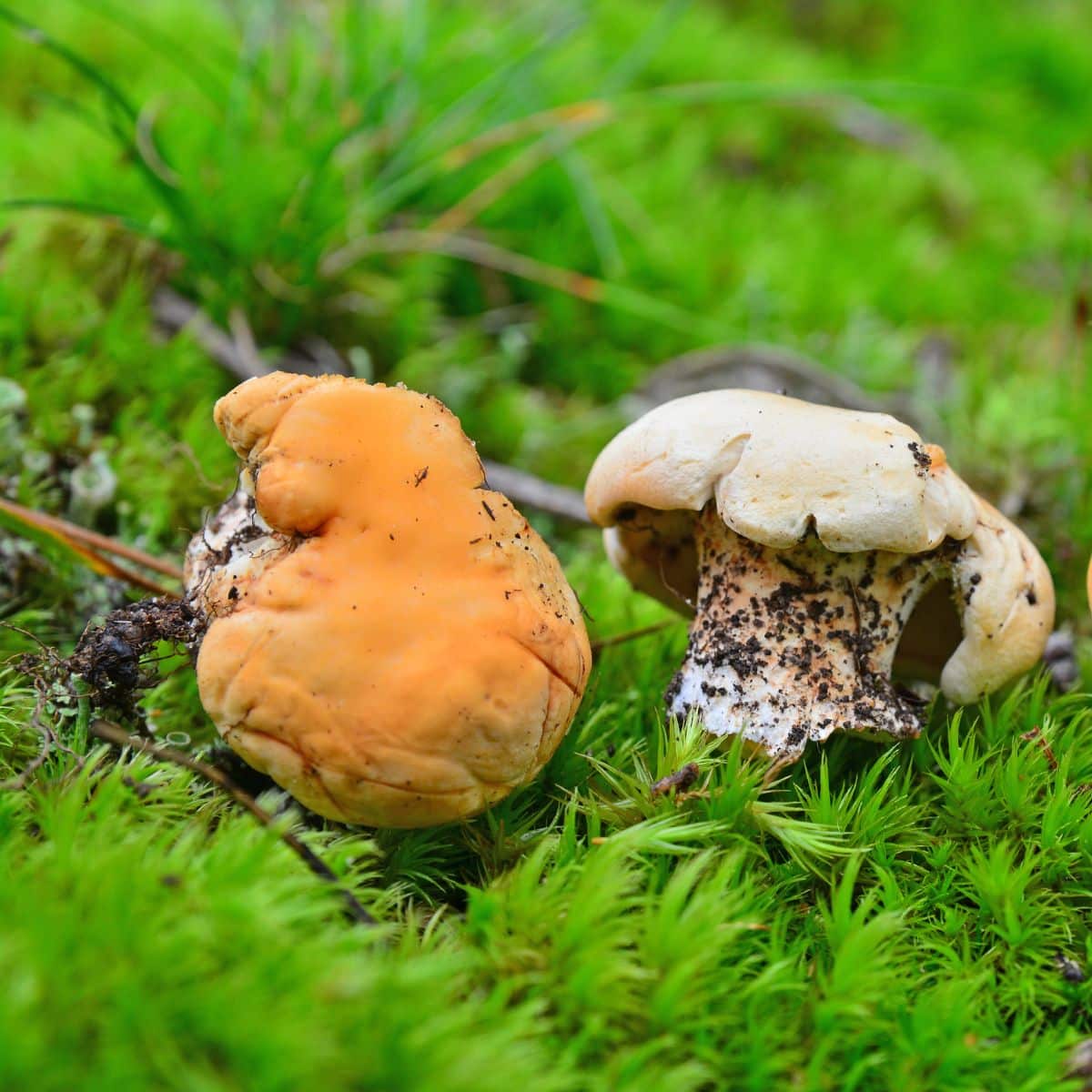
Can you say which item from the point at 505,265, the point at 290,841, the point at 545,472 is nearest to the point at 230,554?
the point at 290,841

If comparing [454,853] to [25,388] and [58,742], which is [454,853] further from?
[25,388]

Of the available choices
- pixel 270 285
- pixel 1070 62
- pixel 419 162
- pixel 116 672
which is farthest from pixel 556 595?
pixel 1070 62

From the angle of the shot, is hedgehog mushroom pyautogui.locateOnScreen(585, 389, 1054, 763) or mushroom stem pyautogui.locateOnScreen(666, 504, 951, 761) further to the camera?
mushroom stem pyautogui.locateOnScreen(666, 504, 951, 761)

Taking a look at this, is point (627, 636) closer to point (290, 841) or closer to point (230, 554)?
point (230, 554)

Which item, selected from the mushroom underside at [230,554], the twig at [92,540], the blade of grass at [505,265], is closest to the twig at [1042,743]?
the mushroom underside at [230,554]

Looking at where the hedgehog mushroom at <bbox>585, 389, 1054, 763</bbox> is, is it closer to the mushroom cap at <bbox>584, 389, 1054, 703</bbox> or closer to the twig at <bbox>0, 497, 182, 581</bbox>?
the mushroom cap at <bbox>584, 389, 1054, 703</bbox>

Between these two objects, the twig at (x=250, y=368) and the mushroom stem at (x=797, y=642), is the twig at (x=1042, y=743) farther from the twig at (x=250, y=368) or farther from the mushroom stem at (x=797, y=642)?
the twig at (x=250, y=368)

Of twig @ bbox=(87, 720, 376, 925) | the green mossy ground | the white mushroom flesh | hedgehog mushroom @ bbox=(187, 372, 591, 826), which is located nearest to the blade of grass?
the green mossy ground
